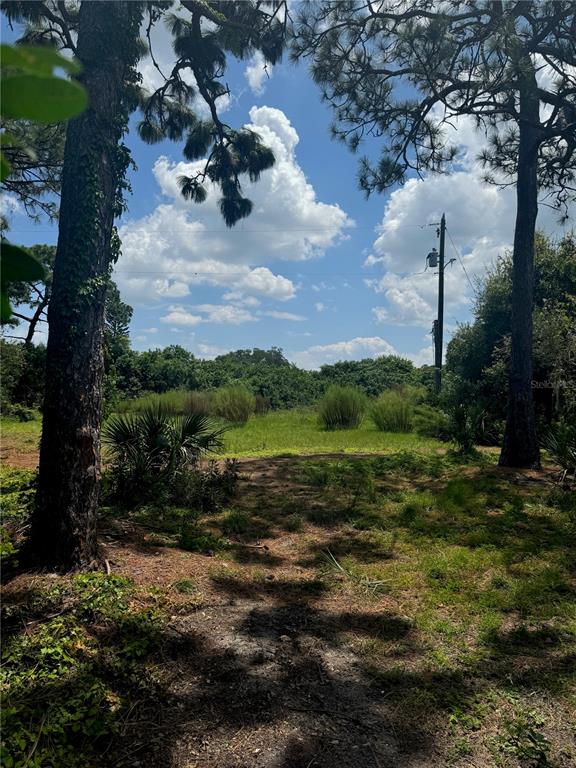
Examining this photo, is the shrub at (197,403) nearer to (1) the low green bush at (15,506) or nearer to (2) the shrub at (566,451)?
(1) the low green bush at (15,506)

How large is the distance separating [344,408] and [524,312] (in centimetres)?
731

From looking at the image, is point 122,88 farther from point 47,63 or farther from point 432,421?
point 432,421

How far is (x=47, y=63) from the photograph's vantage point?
49cm

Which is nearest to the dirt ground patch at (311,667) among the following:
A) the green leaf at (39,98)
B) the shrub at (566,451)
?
the green leaf at (39,98)

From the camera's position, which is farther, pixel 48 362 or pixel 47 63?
pixel 48 362

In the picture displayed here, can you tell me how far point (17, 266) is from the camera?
1.88 ft

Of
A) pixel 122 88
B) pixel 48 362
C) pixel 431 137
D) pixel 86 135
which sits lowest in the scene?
pixel 48 362

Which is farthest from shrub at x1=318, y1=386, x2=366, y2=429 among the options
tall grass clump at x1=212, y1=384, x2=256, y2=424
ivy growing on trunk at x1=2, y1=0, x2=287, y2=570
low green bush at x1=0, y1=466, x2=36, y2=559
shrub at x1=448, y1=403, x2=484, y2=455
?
ivy growing on trunk at x1=2, y1=0, x2=287, y2=570

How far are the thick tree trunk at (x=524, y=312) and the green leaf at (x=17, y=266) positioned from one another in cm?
813

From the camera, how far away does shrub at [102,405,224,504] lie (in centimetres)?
536

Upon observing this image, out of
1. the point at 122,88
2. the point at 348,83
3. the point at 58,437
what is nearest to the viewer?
the point at 58,437

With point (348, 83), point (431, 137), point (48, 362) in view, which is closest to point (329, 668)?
point (48, 362)

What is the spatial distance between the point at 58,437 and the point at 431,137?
761 centimetres

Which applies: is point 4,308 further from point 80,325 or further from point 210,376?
point 210,376
